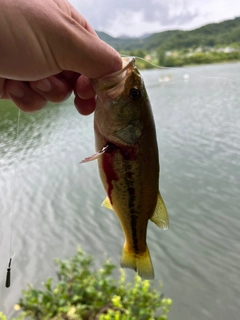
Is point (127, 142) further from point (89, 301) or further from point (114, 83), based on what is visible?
point (89, 301)

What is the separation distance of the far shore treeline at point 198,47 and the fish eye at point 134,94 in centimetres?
3690

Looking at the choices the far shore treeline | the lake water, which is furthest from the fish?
the far shore treeline

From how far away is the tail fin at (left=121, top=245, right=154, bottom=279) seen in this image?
5.91 feet

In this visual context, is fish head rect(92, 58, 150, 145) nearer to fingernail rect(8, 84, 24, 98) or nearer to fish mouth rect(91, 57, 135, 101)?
fish mouth rect(91, 57, 135, 101)

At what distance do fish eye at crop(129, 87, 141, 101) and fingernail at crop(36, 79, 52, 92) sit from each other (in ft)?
2.05

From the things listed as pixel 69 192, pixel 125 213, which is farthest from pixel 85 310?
pixel 69 192

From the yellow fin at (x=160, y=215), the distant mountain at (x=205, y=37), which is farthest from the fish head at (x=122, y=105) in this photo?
the distant mountain at (x=205, y=37)

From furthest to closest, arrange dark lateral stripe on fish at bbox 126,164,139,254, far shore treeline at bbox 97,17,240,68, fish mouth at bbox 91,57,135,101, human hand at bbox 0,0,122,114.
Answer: far shore treeline at bbox 97,17,240,68, dark lateral stripe on fish at bbox 126,164,139,254, fish mouth at bbox 91,57,135,101, human hand at bbox 0,0,122,114

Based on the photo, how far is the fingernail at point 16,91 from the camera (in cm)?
191

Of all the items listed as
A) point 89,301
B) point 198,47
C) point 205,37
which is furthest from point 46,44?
point 205,37

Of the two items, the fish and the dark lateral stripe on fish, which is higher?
the fish

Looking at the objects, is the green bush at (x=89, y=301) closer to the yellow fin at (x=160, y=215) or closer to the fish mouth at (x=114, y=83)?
the yellow fin at (x=160, y=215)

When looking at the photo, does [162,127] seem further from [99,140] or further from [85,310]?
[99,140]

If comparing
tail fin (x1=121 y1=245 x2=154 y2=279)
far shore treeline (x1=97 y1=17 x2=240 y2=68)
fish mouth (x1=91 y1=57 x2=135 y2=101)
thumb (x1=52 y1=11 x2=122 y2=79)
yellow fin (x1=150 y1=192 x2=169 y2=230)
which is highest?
far shore treeline (x1=97 y1=17 x2=240 y2=68)
